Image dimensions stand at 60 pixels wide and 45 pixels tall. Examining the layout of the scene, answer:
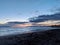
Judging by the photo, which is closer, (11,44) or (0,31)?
(11,44)

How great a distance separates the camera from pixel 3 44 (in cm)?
909

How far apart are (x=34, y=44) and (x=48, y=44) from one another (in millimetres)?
963

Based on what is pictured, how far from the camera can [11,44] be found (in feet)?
29.9

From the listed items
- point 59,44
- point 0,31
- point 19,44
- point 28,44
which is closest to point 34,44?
point 28,44

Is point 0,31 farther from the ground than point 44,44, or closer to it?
farther from the ground

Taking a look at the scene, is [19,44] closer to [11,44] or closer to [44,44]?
[11,44]

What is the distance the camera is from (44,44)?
29.4 ft

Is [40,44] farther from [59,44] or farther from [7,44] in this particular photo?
[7,44]

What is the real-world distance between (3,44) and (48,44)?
303 cm

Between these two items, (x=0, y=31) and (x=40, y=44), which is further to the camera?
(x=0, y=31)

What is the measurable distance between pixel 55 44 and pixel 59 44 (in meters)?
0.29

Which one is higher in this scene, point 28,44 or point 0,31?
point 0,31

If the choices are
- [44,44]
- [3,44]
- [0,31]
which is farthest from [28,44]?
[0,31]

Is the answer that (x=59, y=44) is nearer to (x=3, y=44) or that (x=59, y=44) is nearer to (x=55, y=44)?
(x=55, y=44)
